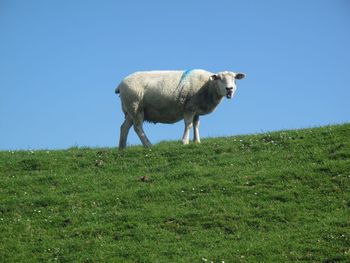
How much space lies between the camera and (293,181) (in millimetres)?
20719

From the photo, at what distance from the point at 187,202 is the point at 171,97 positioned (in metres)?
7.81

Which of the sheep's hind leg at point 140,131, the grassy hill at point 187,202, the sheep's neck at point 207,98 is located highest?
the sheep's neck at point 207,98

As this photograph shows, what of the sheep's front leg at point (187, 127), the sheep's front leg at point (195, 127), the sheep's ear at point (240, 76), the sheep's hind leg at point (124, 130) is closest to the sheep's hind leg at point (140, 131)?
the sheep's hind leg at point (124, 130)

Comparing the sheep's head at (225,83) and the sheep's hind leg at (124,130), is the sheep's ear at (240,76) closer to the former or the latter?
the sheep's head at (225,83)

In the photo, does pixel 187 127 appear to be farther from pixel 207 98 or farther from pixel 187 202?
pixel 187 202

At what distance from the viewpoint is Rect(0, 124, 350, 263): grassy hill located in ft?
56.5

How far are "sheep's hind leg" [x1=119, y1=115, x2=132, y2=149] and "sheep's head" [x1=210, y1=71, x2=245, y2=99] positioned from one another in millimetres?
3411

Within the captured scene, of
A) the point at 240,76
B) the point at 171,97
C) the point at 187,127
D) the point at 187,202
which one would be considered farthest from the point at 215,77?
the point at 187,202

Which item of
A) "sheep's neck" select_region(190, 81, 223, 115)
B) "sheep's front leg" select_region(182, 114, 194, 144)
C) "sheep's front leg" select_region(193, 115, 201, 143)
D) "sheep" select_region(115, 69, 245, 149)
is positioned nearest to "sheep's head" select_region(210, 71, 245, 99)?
"sheep" select_region(115, 69, 245, 149)

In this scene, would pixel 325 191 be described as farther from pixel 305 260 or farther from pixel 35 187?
pixel 35 187

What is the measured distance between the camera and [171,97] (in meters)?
27.1

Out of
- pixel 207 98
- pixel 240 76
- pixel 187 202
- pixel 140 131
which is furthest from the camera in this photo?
pixel 240 76

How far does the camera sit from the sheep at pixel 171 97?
1067 inches

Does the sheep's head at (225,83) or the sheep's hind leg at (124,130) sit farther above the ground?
the sheep's head at (225,83)
